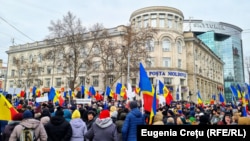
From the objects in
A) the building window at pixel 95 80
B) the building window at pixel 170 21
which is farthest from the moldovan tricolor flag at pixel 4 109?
the building window at pixel 170 21

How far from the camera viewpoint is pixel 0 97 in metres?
5.36

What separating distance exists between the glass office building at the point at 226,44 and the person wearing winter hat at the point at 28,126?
7778cm

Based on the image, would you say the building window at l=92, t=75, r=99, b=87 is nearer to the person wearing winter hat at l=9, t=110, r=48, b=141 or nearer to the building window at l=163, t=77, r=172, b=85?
the building window at l=163, t=77, r=172, b=85

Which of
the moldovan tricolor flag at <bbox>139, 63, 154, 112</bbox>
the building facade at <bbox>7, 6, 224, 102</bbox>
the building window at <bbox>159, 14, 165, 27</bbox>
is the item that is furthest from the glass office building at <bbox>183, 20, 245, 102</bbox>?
the moldovan tricolor flag at <bbox>139, 63, 154, 112</bbox>

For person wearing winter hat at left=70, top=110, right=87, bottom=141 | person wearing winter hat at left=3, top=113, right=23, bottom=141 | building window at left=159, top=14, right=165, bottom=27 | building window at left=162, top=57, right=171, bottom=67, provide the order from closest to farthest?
1. person wearing winter hat at left=3, top=113, right=23, bottom=141
2. person wearing winter hat at left=70, top=110, right=87, bottom=141
3. building window at left=162, top=57, right=171, bottom=67
4. building window at left=159, top=14, right=165, bottom=27

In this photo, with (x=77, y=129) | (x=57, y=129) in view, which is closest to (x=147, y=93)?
(x=77, y=129)

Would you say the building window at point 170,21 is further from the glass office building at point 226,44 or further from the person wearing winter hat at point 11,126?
the glass office building at point 226,44

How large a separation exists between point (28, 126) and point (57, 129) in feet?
2.41

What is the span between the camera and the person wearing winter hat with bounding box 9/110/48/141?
486 centimetres

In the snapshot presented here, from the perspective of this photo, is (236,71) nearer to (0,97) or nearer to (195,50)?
(195,50)

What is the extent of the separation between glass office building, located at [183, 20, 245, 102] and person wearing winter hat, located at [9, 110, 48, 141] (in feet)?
255

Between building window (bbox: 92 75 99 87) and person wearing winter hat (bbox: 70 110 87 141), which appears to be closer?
person wearing winter hat (bbox: 70 110 87 141)

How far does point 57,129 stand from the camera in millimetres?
5492

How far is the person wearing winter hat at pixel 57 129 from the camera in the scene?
5.50m
